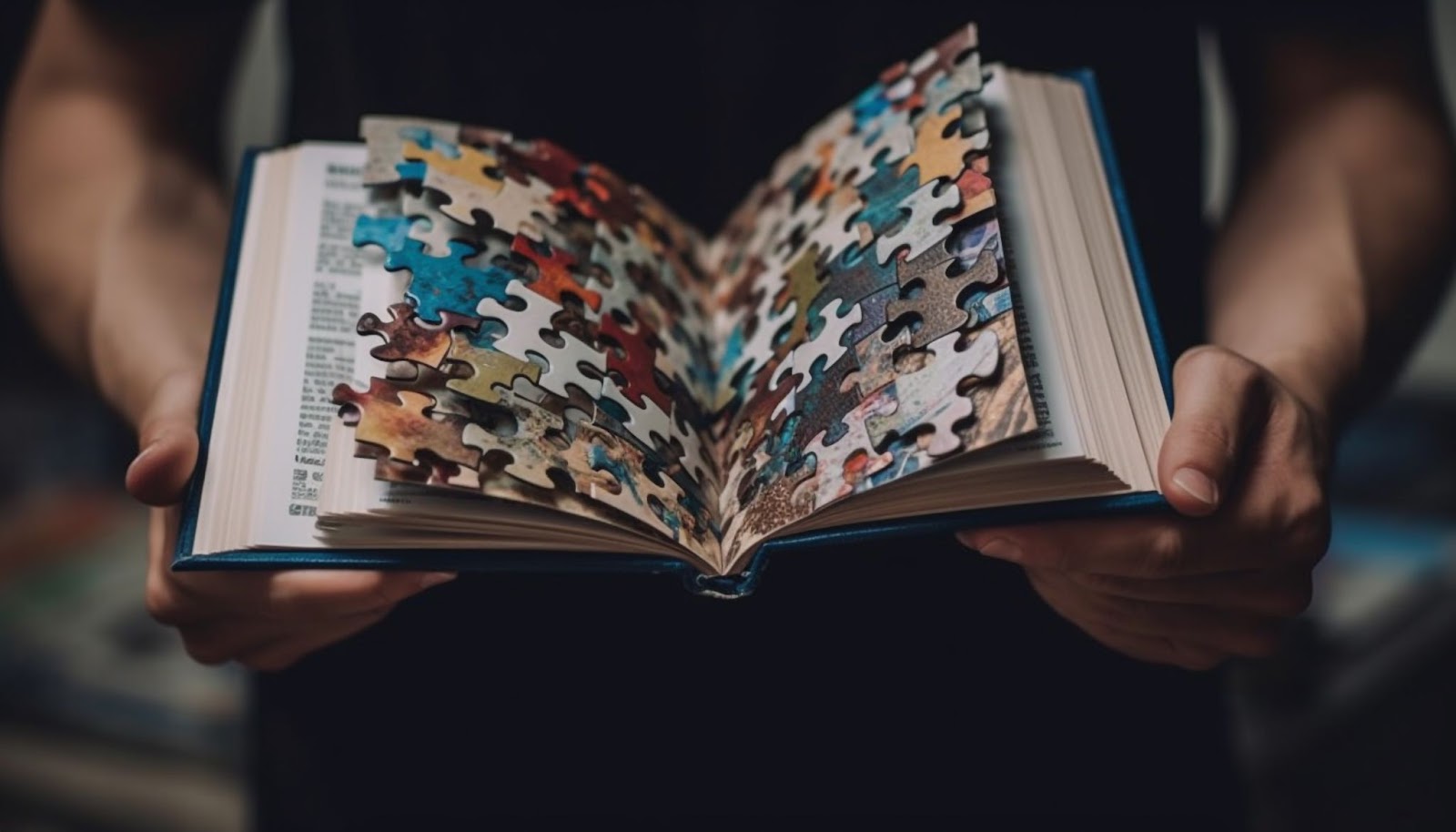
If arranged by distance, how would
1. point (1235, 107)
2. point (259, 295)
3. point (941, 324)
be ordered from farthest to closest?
point (1235, 107), point (259, 295), point (941, 324)

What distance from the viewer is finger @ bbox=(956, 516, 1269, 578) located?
60 cm

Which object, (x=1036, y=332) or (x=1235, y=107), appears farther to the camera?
(x=1235, y=107)

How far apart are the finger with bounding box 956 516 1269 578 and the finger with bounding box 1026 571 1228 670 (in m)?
0.08

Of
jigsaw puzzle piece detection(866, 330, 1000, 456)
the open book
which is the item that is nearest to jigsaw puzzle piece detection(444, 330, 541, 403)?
the open book

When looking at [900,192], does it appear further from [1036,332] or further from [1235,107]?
[1235,107]

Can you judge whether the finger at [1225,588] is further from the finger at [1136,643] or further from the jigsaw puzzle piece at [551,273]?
the jigsaw puzzle piece at [551,273]

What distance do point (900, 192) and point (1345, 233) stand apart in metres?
0.41

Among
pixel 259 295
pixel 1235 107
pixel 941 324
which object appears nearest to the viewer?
pixel 941 324

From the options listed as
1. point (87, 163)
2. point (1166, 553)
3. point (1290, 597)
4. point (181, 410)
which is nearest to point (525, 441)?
point (181, 410)

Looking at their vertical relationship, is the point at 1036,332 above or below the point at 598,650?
above

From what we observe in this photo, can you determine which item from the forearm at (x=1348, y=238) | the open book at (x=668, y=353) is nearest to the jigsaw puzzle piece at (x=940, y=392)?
the open book at (x=668, y=353)

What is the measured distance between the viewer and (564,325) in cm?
68

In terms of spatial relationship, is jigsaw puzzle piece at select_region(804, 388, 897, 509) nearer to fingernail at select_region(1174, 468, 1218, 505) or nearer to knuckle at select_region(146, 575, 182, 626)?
fingernail at select_region(1174, 468, 1218, 505)

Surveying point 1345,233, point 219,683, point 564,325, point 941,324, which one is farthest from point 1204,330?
point 219,683
